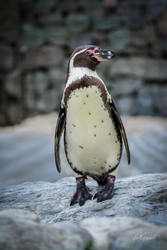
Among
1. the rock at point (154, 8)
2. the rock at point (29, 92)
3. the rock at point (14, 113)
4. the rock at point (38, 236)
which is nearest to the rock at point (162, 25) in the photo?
the rock at point (154, 8)

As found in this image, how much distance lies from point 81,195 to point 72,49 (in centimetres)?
350

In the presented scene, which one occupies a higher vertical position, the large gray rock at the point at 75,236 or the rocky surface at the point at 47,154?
the large gray rock at the point at 75,236

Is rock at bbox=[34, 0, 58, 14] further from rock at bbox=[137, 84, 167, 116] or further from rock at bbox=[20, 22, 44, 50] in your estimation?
rock at bbox=[137, 84, 167, 116]

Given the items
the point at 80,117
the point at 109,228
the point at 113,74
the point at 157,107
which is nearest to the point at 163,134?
the point at 157,107

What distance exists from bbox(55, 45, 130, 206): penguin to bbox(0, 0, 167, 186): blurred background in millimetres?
2840

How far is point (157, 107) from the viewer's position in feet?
14.6

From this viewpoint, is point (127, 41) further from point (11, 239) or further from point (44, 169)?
point (11, 239)

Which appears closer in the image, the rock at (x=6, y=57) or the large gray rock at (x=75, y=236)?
the large gray rock at (x=75, y=236)

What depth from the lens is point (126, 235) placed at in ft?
2.34

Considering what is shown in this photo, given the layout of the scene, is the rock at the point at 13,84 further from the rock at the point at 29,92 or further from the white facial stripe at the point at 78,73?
the white facial stripe at the point at 78,73

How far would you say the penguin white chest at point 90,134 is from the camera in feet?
4.01

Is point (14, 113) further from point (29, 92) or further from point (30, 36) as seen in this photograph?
point (30, 36)

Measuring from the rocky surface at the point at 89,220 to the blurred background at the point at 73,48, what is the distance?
2779 mm

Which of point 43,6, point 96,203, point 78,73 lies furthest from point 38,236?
point 43,6
